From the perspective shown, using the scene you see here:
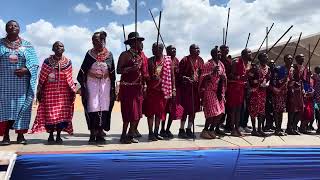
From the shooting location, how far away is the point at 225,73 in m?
8.02

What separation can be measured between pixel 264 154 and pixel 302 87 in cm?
247

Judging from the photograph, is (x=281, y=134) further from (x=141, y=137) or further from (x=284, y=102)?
(x=141, y=137)

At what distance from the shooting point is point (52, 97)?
6.95m

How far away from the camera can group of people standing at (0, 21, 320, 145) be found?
22.3 feet

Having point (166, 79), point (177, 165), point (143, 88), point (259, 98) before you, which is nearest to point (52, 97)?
point (143, 88)

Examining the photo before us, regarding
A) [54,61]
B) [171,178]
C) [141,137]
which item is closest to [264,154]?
[171,178]

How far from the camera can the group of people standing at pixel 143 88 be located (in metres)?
6.80

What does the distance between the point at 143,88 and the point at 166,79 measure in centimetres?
42

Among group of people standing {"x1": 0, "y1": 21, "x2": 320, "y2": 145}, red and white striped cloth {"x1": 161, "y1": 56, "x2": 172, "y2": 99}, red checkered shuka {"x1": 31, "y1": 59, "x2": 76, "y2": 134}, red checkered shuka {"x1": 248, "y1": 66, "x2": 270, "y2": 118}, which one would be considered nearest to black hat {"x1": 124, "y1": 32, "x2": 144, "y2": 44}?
group of people standing {"x1": 0, "y1": 21, "x2": 320, "y2": 145}

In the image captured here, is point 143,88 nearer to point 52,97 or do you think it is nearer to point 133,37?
point 133,37

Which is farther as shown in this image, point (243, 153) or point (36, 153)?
point (243, 153)

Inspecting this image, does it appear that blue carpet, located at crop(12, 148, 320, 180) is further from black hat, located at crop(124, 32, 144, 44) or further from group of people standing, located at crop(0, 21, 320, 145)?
black hat, located at crop(124, 32, 144, 44)

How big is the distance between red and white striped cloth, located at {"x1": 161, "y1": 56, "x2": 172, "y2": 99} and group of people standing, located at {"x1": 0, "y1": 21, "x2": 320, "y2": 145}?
17 mm

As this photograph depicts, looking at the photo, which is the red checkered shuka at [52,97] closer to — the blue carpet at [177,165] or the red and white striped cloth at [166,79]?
the blue carpet at [177,165]
